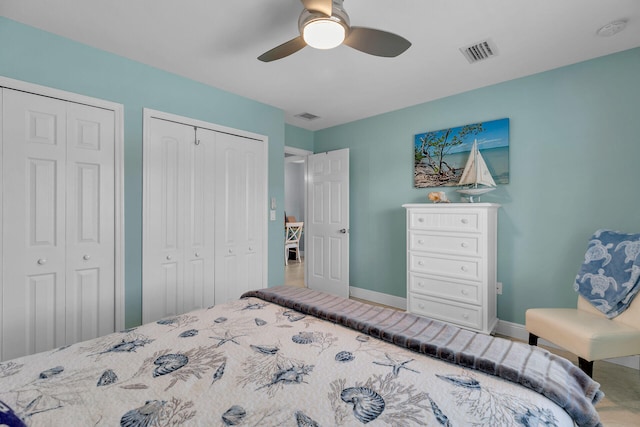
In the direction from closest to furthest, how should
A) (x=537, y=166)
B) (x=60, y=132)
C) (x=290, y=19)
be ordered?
(x=290, y=19)
(x=60, y=132)
(x=537, y=166)

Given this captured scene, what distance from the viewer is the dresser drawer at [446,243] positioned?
2787 millimetres

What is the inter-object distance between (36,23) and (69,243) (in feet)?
4.98

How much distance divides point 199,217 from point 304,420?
2.45 meters

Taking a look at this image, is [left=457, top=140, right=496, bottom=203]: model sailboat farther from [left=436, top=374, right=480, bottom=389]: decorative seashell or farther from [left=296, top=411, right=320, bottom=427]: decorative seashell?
[left=296, top=411, right=320, bottom=427]: decorative seashell

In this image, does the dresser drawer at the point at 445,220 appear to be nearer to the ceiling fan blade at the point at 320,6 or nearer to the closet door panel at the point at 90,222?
the ceiling fan blade at the point at 320,6

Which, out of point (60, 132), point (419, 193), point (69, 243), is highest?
point (60, 132)

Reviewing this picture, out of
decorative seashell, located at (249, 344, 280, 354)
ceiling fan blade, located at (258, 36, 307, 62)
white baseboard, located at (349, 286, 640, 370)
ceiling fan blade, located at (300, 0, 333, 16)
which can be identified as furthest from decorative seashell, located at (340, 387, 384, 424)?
white baseboard, located at (349, 286, 640, 370)

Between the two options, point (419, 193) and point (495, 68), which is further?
point (419, 193)

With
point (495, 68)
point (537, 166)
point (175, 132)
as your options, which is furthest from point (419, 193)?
point (175, 132)

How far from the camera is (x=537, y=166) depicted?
2777 mm

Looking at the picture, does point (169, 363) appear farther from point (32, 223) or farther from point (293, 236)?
point (293, 236)

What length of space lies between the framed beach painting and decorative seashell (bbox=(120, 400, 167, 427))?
3160 mm

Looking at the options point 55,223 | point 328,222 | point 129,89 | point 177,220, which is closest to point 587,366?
point 328,222

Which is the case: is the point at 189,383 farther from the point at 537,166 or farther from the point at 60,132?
the point at 537,166
